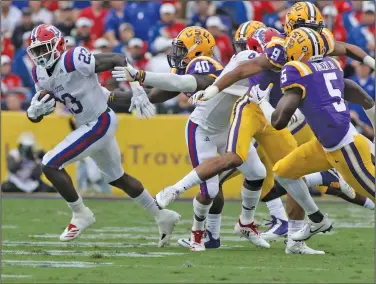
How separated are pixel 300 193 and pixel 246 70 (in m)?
0.98

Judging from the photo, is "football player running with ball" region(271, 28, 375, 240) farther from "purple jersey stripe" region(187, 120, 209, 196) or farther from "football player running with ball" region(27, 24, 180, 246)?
"football player running with ball" region(27, 24, 180, 246)

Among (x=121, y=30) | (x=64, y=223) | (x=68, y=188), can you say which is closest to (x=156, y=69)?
(x=121, y=30)

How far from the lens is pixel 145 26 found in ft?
50.7

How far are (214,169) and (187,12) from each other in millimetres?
8073

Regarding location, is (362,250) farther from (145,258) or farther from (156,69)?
(156,69)

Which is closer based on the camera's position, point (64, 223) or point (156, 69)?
point (64, 223)

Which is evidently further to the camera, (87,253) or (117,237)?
(117,237)

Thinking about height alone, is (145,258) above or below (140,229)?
above

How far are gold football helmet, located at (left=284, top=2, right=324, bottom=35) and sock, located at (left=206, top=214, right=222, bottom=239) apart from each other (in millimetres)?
1555

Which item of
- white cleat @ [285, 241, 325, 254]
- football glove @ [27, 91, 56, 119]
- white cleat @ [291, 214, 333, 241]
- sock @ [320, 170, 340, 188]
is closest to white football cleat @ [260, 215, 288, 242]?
sock @ [320, 170, 340, 188]

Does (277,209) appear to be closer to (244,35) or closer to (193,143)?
(193,143)

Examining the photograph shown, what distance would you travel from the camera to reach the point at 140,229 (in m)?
10.1

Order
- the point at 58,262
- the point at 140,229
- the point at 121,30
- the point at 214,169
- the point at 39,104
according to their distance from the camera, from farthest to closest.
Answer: the point at 121,30
the point at 140,229
the point at 39,104
the point at 214,169
the point at 58,262

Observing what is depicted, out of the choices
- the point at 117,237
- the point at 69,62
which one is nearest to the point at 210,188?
the point at 117,237
